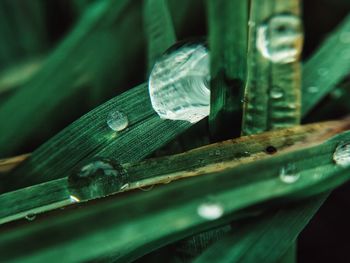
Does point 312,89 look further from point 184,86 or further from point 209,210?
point 209,210

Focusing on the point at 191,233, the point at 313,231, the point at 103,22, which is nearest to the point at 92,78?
the point at 103,22

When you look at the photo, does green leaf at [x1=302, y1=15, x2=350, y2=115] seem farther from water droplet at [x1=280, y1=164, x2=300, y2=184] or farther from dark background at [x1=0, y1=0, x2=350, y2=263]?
water droplet at [x1=280, y1=164, x2=300, y2=184]

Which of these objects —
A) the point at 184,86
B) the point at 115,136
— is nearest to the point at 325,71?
the point at 184,86

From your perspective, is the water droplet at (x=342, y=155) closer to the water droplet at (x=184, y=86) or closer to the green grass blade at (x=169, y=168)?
the green grass blade at (x=169, y=168)

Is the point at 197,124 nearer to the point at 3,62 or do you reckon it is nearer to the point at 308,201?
the point at 308,201

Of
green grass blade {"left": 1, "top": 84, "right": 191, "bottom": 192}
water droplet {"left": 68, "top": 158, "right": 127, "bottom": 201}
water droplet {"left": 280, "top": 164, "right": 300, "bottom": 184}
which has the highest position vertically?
green grass blade {"left": 1, "top": 84, "right": 191, "bottom": 192}

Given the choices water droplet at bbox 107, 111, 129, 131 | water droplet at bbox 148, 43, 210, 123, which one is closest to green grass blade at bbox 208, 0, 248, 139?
water droplet at bbox 148, 43, 210, 123

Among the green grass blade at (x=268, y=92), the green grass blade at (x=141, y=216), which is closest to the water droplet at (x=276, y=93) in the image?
the green grass blade at (x=268, y=92)
